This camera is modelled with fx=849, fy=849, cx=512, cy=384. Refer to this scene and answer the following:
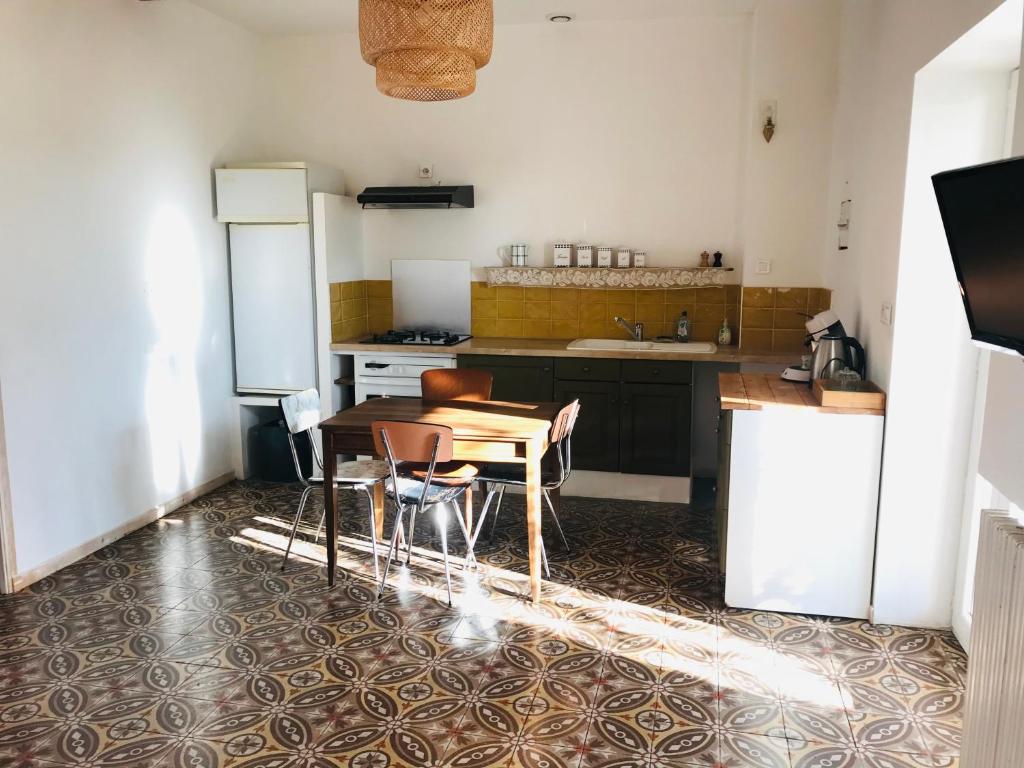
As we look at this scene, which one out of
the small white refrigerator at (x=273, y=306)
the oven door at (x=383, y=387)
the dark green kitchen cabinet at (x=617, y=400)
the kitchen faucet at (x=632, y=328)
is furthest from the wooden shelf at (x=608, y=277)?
the small white refrigerator at (x=273, y=306)

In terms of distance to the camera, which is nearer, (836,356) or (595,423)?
(836,356)

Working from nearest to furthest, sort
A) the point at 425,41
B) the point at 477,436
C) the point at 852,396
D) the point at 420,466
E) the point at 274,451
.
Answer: the point at 425,41, the point at 852,396, the point at 477,436, the point at 420,466, the point at 274,451

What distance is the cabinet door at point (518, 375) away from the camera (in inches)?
218

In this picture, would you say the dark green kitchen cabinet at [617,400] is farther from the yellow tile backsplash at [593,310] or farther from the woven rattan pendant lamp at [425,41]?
the woven rattan pendant lamp at [425,41]

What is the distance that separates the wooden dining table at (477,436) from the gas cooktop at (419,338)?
55.3 inches

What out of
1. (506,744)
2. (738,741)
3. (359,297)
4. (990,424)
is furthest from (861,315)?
(359,297)

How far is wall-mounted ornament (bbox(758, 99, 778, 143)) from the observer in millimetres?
5336

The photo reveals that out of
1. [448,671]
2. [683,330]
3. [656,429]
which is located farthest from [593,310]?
[448,671]

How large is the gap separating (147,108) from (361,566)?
2.92 metres

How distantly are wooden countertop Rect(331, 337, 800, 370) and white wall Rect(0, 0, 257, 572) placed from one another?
1108 millimetres

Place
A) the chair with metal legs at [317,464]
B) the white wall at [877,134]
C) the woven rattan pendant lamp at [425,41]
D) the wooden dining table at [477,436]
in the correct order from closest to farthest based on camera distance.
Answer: the woven rattan pendant lamp at [425,41], the white wall at [877,134], the wooden dining table at [477,436], the chair with metal legs at [317,464]

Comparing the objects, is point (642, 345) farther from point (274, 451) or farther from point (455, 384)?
point (274, 451)

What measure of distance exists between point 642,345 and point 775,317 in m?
0.89

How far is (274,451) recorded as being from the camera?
19.1ft
